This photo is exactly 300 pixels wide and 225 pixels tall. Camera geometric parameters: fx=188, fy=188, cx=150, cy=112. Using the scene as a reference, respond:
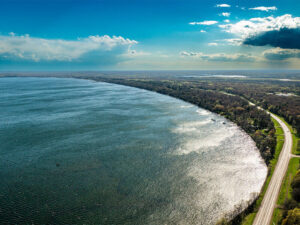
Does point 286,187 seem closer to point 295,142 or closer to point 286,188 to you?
point 286,188

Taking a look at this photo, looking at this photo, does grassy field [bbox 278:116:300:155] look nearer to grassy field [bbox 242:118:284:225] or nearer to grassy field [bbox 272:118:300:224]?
grassy field [bbox 272:118:300:224]

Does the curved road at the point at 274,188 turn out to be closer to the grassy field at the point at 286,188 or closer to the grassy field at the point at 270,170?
the grassy field at the point at 270,170

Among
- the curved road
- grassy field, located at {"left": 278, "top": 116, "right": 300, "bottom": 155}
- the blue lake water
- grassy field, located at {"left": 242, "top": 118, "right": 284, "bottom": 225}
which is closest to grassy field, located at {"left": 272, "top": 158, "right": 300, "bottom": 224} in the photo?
the curved road

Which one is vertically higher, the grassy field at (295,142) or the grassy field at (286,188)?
the grassy field at (295,142)

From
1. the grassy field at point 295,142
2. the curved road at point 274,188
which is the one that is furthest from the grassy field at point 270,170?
the grassy field at point 295,142

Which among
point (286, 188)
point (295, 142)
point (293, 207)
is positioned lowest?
point (286, 188)

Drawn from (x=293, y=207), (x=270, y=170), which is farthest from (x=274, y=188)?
(x=270, y=170)

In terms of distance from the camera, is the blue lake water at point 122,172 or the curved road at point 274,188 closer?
the curved road at point 274,188
